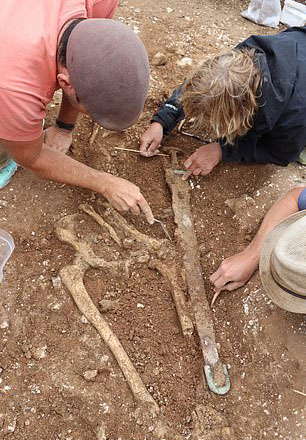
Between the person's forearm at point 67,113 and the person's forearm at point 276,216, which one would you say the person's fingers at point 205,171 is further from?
the person's forearm at point 67,113

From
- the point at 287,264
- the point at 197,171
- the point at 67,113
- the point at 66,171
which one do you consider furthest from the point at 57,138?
the point at 287,264

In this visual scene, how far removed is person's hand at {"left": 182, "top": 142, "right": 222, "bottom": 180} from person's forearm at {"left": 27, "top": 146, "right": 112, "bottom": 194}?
796mm

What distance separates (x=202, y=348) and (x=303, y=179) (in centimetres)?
146

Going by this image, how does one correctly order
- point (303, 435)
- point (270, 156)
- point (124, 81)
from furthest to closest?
point (270, 156) → point (303, 435) → point (124, 81)

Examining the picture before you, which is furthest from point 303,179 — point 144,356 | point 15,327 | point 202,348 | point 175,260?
point 15,327

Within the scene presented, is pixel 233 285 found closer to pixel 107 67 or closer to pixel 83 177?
pixel 83 177

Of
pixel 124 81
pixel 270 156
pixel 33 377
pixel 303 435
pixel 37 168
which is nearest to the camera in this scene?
pixel 124 81

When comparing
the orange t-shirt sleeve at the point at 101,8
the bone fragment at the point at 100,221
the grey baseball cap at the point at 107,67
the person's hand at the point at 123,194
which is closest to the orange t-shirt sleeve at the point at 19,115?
the grey baseball cap at the point at 107,67

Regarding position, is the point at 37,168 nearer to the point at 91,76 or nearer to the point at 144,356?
the point at 91,76

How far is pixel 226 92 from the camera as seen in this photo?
2.73 metres

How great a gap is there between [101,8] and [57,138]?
3.02 ft

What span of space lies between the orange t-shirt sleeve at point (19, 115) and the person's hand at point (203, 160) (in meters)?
1.27

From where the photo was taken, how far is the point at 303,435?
2414 mm

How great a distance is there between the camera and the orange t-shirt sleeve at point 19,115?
2.29 metres
